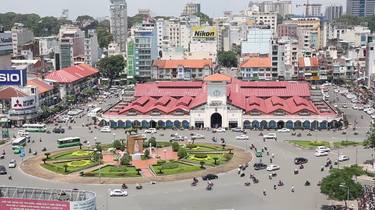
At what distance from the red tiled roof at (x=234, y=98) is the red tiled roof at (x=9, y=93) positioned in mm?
14220

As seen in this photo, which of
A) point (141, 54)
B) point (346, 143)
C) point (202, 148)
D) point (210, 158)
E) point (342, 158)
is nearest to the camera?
point (342, 158)

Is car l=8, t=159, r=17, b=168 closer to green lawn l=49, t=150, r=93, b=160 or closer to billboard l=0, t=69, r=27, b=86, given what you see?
green lawn l=49, t=150, r=93, b=160

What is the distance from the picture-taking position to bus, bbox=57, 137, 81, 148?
243 feet

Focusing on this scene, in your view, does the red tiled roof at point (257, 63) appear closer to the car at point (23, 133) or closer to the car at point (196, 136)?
the car at point (196, 136)

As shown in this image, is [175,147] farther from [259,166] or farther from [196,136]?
[259,166]

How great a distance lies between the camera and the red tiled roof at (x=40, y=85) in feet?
327

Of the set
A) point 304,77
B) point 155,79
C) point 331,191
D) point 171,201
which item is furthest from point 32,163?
point 304,77

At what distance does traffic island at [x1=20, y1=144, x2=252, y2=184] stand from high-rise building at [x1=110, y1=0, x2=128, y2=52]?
422 feet

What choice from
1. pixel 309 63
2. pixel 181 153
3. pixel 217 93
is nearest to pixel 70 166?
pixel 181 153

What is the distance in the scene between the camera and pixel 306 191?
53.8 m

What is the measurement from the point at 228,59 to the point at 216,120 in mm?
67650

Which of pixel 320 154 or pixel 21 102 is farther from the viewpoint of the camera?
pixel 21 102

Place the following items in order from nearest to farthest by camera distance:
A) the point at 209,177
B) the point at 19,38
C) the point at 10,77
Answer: the point at 209,177
the point at 10,77
the point at 19,38

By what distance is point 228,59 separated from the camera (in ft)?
499
